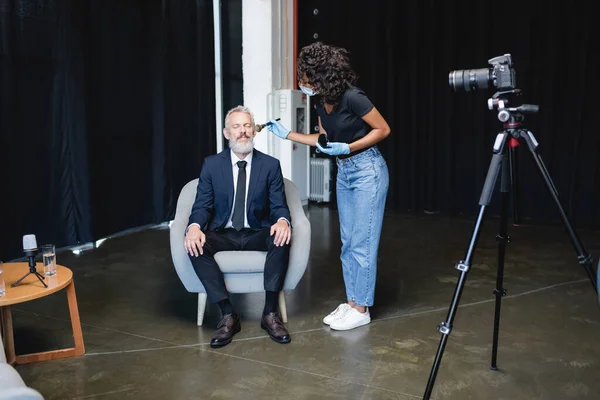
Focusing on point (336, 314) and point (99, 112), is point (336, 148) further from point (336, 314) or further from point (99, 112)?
point (99, 112)

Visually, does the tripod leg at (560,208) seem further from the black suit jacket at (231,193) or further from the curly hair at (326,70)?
the black suit jacket at (231,193)

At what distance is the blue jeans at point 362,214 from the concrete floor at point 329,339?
9.7 inches

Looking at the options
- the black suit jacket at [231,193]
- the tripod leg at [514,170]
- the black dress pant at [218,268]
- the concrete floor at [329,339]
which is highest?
the tripod leg at [514,170]

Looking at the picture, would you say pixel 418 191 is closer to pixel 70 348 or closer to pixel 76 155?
pixel 76 155

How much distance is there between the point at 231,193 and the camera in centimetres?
289

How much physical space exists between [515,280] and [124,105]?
10.7 feet

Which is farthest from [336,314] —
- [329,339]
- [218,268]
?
[218,268]

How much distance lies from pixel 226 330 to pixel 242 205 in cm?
61

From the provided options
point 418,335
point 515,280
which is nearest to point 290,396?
point 418,335

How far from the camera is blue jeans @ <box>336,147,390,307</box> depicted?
2676 millimetres

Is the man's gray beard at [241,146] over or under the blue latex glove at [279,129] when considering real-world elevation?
under

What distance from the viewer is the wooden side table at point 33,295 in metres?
2.26

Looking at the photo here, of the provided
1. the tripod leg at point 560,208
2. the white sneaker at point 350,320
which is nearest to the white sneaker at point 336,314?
the white sneaker at point 350,320

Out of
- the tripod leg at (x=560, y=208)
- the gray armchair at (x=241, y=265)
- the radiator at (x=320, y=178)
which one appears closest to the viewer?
the tripod leg at (x=560, y=208)
